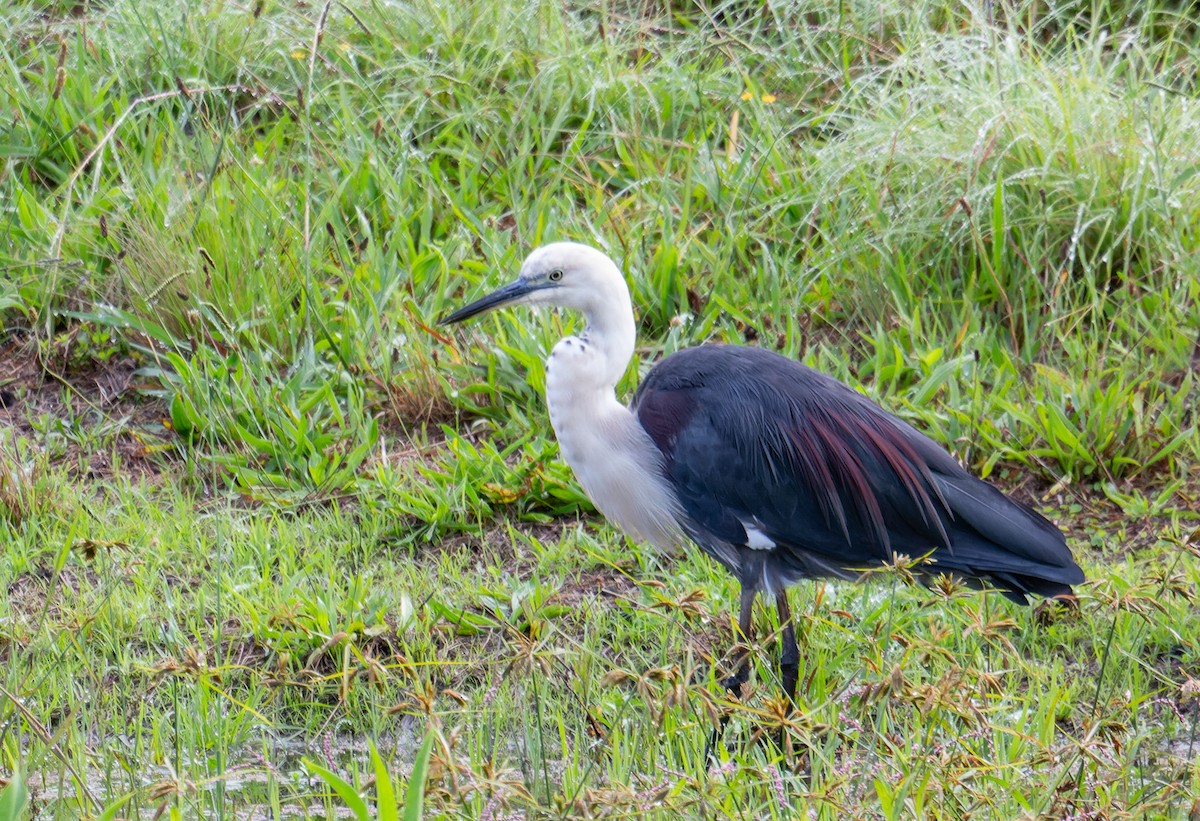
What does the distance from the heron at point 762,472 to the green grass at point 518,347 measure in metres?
0.20

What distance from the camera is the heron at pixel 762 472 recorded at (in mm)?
3551

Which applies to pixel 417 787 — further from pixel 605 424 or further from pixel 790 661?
Result: pixel 605 424

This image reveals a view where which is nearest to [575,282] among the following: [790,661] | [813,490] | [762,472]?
[762,472]

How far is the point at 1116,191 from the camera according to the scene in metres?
4.95

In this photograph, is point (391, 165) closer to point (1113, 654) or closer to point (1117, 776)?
point (1113, 654)

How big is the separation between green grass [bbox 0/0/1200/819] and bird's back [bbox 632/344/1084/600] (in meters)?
0.21

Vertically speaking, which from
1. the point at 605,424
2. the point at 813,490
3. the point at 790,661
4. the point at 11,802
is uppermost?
the point at 11,802

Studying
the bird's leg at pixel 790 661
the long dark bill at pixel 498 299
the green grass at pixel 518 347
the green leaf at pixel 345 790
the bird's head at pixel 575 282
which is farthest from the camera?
the long dark bill at pixel 498 299

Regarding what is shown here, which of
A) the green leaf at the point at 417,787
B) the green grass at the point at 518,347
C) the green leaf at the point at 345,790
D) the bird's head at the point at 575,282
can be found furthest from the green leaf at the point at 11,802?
the bird's head at the point at 575,282

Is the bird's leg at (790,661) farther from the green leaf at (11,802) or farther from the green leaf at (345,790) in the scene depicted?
the green leaf at (11,802)

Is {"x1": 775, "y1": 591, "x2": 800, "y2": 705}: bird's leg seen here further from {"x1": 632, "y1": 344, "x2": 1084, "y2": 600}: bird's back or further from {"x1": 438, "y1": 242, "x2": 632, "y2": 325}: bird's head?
{"x1": 438, "y1": 242, "x2": 632, "y2": 325}: bird's head

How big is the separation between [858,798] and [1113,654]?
1.29m

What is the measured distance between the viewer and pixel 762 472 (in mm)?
3576

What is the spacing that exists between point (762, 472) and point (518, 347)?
149cm
